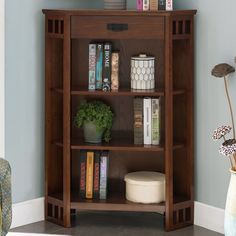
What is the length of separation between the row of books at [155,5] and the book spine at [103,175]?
81 cm

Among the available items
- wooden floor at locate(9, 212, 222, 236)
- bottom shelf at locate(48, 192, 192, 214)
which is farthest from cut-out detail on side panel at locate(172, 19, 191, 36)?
wooden floor at locate(9, 212, 222, 236)

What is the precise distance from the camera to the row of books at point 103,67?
3891 mm

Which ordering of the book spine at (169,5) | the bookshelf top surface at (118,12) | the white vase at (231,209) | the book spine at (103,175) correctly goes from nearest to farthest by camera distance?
the white vase at (231,209)
the bookshelf top surface at (118,12)
the book spine at (169,5)
the book spine at (103,175)

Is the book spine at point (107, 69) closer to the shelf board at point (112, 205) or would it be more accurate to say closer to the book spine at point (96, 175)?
the book spine at point (96, 175)

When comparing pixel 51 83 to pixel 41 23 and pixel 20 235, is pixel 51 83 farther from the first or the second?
pixel 20 235

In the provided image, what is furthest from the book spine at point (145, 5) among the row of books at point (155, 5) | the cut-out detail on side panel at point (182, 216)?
the cut-out detail on side panel at point (182, 216)

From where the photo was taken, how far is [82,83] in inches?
161

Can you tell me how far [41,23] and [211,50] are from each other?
36.8 inches

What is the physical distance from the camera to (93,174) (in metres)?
3.97

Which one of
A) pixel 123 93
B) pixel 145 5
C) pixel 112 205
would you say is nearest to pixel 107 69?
pixel 123 93

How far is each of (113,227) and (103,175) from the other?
11.3 inches

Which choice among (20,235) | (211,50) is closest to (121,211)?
(20,235)

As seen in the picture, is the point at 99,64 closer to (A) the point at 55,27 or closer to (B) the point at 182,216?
(A) the point at 55,27

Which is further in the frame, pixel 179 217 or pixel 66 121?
pixel 179 217
